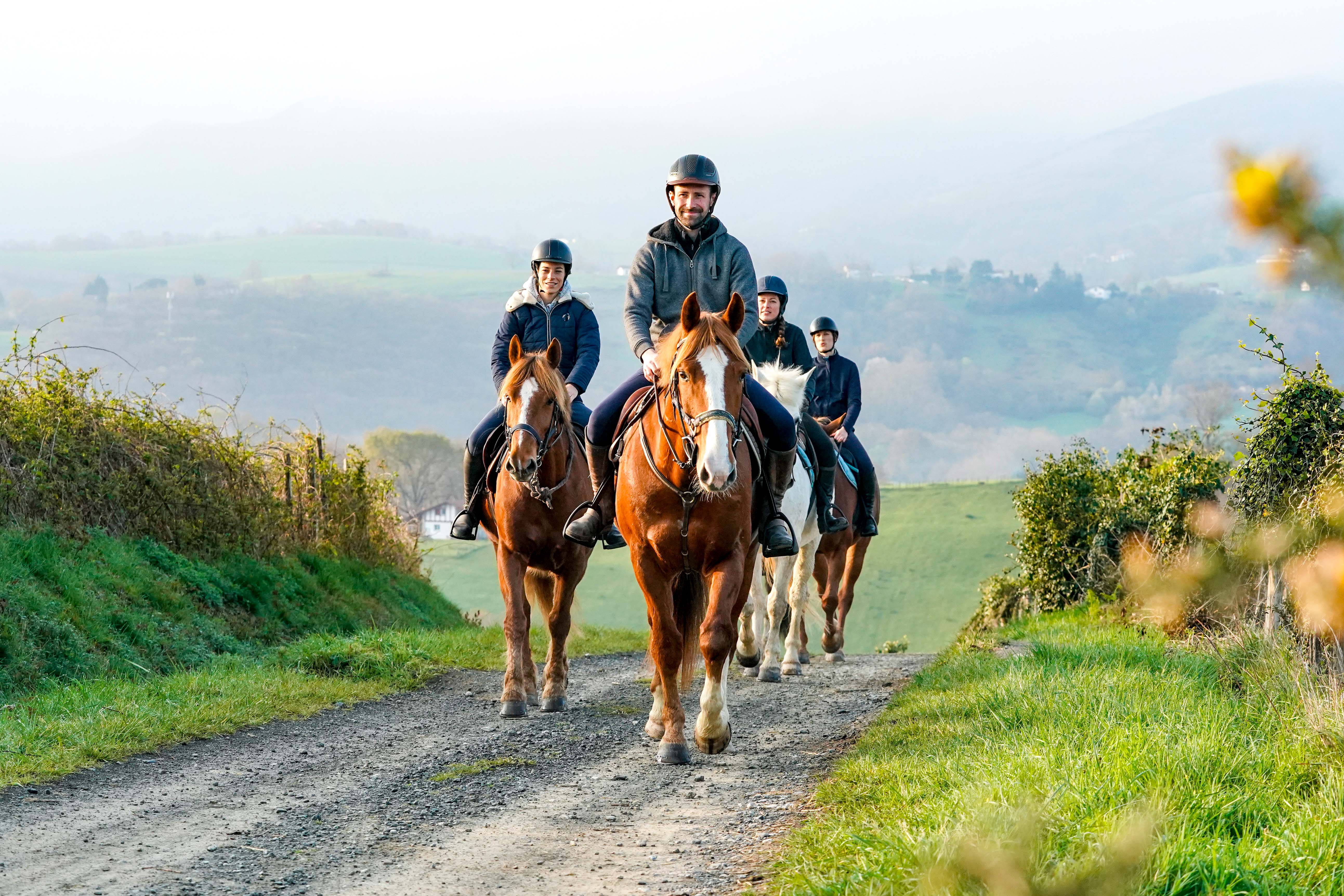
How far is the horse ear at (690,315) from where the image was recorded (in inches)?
239

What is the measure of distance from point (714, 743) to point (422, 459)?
62.0 metres

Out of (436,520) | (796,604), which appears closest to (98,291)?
(436,520)

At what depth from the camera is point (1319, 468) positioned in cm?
853

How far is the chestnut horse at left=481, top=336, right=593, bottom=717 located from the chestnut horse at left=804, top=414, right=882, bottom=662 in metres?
3.28

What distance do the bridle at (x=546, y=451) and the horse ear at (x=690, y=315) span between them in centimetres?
206

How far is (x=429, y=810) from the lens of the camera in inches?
219

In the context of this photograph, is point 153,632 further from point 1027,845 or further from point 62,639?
point 1027,845

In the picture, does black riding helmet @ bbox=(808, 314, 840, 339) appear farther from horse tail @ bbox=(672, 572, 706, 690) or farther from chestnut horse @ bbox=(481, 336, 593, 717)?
horse tail @ bbox=(672, 572, 706, 690)

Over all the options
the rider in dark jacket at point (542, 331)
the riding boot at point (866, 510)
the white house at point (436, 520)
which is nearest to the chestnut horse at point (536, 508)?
the rider in dark jacket at point (542, 331)

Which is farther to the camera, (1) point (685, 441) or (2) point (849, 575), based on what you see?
(2) point (849, 575)

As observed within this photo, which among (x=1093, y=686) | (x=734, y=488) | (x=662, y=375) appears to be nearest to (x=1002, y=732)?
(x=1093, y=686)

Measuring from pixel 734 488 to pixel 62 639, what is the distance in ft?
20.9

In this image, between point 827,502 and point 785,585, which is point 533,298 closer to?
point 827,502

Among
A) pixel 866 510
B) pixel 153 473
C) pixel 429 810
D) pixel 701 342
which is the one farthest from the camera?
pixel 153 473
